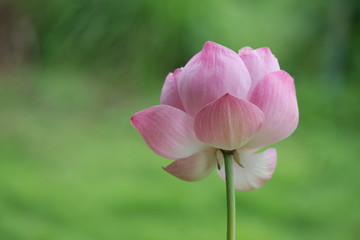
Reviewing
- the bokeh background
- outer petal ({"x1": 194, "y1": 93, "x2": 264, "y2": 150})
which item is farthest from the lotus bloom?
the bokeh background

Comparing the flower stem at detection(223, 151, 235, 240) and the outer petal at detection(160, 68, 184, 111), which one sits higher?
the outer petal at detection(160, 68, 184, 111)

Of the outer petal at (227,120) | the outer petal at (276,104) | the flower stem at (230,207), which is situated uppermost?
the outer petal at (276,104)

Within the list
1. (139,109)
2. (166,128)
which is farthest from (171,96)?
(139,109)

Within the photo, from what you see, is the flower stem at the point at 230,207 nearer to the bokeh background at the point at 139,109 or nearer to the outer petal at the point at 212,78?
the outer petal at the point at 212,78

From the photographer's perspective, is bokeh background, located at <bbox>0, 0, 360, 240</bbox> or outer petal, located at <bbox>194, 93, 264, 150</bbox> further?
bokeh background, located at <bbox>0, 0, 360, 240</bbox>

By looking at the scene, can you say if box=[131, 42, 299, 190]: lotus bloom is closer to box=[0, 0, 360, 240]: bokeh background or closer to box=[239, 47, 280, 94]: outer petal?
box=[239, 47, 280, 94]: outer petal

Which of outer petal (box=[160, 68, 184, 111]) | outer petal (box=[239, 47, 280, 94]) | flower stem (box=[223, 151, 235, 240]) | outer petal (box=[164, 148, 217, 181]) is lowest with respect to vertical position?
flower stem (box=[223, 151, 235, 240])

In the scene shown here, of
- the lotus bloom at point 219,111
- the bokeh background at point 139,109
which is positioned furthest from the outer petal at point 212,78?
the bokeh background at point 139,109

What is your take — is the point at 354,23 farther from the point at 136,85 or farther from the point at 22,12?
the point at 22,12
